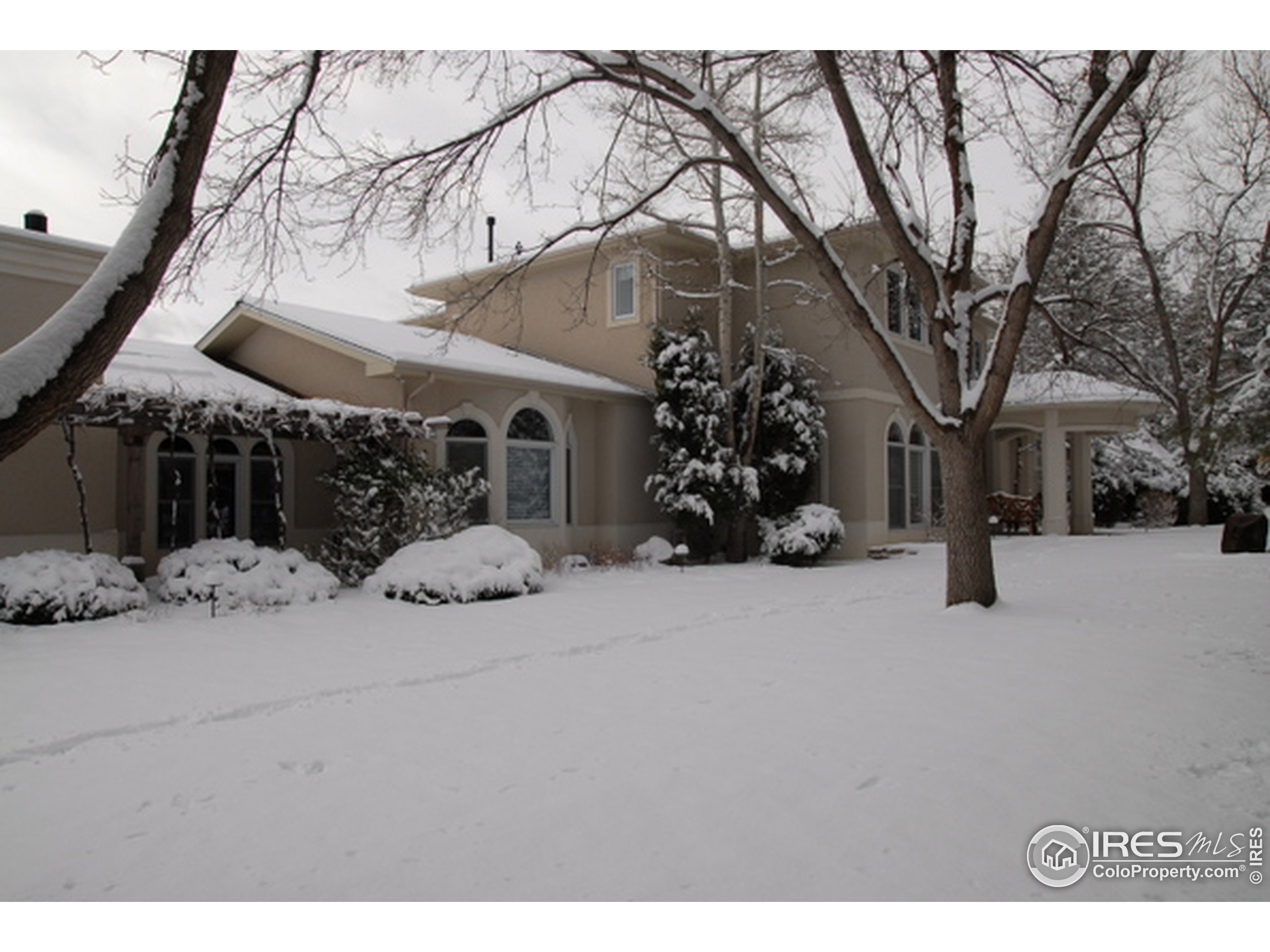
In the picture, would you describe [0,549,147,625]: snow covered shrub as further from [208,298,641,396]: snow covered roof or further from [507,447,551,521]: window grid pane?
[507,447,551,521]: window grid pane

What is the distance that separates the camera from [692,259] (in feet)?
55.4

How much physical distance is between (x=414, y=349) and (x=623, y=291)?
510cm

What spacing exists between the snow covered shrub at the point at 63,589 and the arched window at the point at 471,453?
5392mm

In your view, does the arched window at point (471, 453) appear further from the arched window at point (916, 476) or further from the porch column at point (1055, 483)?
the porch column at point (1055, 483)

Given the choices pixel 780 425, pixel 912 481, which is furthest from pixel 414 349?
pixel 912 481

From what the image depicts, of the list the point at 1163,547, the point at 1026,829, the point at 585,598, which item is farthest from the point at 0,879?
the point at 1163,547

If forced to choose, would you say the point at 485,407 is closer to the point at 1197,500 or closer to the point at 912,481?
the point at 912,481

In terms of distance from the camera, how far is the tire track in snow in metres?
4.73

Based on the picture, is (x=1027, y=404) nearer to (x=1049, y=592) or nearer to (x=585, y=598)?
(x=1049, y=592)

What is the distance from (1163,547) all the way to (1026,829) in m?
15.0

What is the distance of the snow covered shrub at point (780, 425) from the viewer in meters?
15.4

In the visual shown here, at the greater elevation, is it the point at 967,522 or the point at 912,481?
the point at 912,481

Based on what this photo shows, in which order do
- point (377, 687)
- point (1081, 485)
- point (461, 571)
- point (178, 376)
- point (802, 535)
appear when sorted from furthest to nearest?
point (1081, 485), point (802, 535), point (178, 376), point (461, 571), point (377, 687)

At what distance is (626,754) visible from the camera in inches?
171
